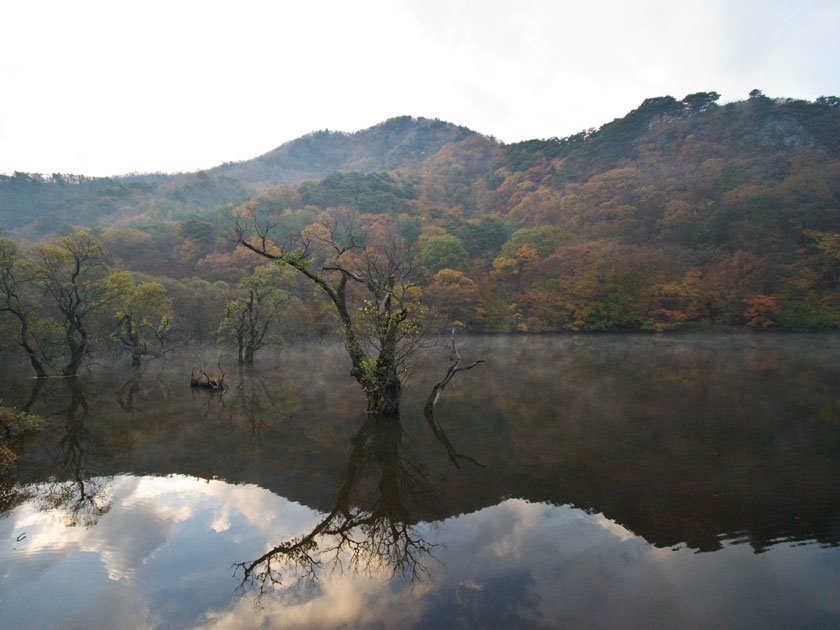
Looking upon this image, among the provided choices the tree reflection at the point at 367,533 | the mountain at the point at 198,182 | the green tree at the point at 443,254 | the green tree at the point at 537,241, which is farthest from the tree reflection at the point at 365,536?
the mountain at the point at 198,182

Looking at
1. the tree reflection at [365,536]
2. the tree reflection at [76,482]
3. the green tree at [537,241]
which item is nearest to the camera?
the tree reflection at [365,536]

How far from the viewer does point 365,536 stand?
853 cm

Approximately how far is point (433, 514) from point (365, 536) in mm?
1552

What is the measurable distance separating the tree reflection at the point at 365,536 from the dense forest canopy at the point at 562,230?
2318 cm

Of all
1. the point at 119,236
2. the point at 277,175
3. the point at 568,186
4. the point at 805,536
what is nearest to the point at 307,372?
the point at 805,536

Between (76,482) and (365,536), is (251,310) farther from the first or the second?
(365,536)

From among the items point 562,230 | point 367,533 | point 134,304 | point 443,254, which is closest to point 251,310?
point 134,304

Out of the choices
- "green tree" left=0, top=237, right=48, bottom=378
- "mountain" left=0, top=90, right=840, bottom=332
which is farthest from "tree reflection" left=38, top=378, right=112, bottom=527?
"mountain" left=0, top=90, right=840, bottom=332

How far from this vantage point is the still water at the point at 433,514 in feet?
21.2

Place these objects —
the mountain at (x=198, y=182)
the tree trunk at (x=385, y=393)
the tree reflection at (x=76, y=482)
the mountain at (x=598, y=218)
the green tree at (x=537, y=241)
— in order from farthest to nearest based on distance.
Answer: the mountain at (x=198, y=182) → the green tree at (x=537, y=241) → the mountain at (x=598, y=218) → the tree trunk at (x=385, y=393) → the tree reflection at (x=76, y=482)

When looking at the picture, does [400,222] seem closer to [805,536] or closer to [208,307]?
[208,307]

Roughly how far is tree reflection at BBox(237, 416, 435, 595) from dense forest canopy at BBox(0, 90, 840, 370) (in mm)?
23183

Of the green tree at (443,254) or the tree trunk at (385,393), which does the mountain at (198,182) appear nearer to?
the green tree at (443,254)

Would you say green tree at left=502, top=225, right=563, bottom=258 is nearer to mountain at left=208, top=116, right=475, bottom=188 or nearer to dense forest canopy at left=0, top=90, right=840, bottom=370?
dense forest canopy at left=0, top=90, right=840, bottom=370
